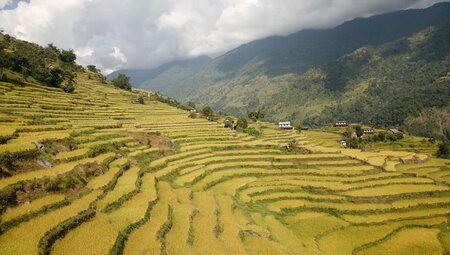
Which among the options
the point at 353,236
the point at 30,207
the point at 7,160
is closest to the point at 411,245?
the point at 353,236

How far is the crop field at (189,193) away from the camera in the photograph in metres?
18.8

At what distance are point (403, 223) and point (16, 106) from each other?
1738 inches

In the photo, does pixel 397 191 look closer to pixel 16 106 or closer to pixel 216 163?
pixel 216 163

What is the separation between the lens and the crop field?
1880cm

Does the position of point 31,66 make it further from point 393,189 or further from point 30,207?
point 393,189

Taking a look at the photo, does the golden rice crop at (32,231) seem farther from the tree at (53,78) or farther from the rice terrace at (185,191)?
the tree at (53,78)

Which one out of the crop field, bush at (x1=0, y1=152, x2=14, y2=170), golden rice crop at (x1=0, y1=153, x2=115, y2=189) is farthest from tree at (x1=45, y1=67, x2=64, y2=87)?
bush at (x1=0, y1=152, x2=14, y2=170)

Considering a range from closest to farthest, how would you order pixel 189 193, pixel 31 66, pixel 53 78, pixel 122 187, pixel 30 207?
pixel 30 207 → pixel 122 187 → pixel 189 193 → pixel 31 66 → pixel 53 78

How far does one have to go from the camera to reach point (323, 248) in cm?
2727

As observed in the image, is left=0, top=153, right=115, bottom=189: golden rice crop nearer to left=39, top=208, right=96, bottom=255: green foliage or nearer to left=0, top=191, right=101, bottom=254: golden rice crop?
left=0, top=191, right=101, bottom=254: golden rice crop

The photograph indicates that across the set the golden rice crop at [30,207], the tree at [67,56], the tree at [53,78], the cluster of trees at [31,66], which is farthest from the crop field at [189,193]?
the tree at [67,56]

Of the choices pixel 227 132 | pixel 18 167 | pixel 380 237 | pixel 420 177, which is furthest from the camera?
pixel 227 132

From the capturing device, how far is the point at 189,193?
29938 mm

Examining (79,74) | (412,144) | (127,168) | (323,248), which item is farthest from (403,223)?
(79,74)
